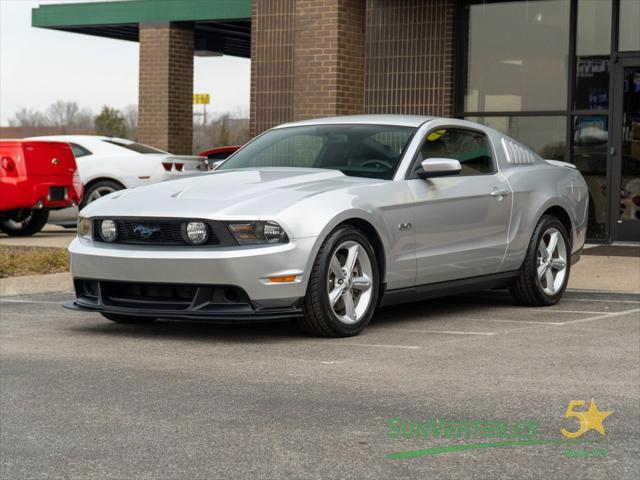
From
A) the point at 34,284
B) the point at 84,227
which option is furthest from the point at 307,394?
the point at 34,284

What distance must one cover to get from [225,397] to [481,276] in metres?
3.59

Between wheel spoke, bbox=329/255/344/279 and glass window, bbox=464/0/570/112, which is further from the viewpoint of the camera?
glass window, bbox=464/0/570/112

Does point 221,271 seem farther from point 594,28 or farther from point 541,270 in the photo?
point 594,28

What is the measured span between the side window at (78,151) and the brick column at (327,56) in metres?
4.05

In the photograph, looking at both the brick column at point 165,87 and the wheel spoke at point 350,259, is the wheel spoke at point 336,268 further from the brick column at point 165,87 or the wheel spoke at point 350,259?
the brick column at point 165,87

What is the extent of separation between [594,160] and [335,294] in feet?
29.7

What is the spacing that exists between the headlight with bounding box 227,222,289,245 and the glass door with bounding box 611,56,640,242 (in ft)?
30.4

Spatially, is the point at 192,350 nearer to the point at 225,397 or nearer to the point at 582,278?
the point at 225,397

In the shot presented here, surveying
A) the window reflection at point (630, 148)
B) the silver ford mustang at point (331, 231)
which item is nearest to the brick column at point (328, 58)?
the window reflection at point (630, 148)

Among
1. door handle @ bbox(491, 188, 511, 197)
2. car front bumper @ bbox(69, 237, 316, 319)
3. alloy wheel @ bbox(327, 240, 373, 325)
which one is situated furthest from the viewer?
door handle @ bbox(491, 188, 511, 197)

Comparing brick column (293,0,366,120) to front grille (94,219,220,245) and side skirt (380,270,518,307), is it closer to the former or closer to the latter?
side skirt (380,270,518,307)

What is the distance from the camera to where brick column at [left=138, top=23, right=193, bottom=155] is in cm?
2450

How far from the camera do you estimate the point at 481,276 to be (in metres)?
9.51

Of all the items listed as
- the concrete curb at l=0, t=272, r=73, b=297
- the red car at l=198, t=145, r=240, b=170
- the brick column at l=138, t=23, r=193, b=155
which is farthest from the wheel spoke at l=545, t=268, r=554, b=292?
the brick column at l=138, t=23, r=193, b=155
